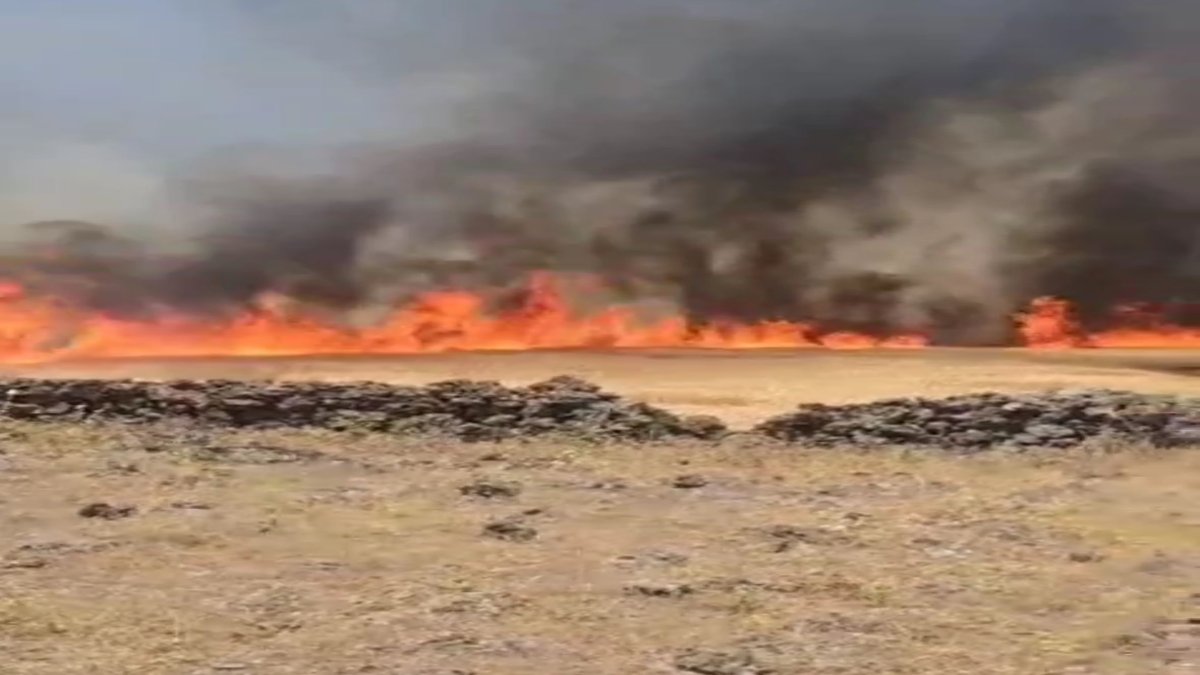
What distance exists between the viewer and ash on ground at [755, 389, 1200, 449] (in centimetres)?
1141

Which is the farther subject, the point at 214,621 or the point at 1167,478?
the point at 1167,478

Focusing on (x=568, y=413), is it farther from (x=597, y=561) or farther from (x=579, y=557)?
(x=597, y=561)

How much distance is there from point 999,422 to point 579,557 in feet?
17.5

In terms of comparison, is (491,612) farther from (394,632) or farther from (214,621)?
(214,621)

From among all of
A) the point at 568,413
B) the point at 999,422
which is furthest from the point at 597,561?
the point at 999,422

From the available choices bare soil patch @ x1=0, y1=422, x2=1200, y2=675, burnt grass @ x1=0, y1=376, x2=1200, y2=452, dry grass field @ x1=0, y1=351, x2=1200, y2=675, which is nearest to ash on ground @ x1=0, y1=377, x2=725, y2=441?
burnt grass @ x1=0, y1=376, x2=1200, y2=452

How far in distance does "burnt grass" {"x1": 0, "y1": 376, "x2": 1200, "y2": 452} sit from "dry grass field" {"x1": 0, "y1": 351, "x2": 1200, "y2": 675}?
1.35 ft

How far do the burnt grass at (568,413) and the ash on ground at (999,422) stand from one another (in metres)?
0.01

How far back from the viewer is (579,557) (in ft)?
24.4

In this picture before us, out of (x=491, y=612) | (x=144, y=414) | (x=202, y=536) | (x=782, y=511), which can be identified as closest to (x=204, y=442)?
(x=144, y=414)

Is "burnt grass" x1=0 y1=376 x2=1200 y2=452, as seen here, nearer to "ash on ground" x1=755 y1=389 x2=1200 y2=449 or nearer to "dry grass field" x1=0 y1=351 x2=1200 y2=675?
"ash on ground" x1=755 y1=389 x2=1200 y2=449

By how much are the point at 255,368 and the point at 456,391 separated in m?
3.90

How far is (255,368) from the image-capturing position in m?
→ 15.9

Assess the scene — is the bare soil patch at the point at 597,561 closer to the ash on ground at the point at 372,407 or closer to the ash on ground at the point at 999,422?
the ash on ground at the point at 999,422
